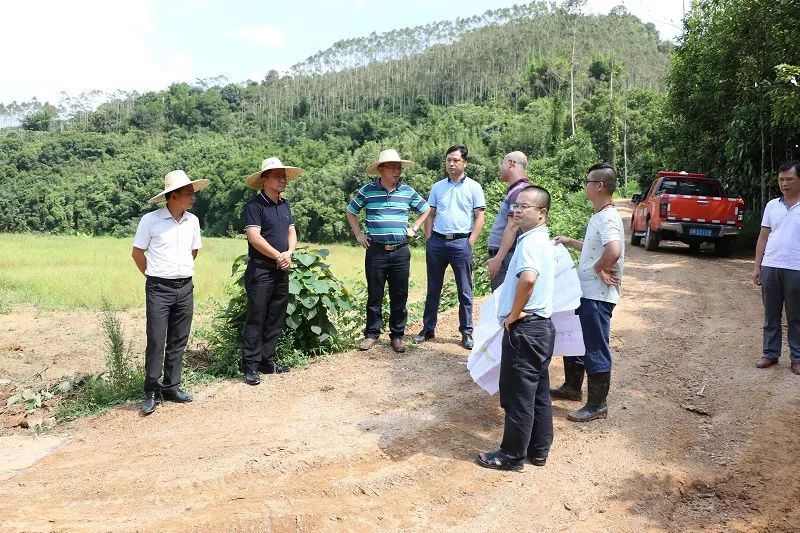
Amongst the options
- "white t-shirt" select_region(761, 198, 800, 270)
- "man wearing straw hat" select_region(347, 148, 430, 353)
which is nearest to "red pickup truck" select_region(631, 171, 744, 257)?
"white t-shirt" select_region(761, 198, 800, 270)

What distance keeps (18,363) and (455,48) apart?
278 ft

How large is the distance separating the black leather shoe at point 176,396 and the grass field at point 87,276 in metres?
2.29

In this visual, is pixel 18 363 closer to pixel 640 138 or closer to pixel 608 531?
pixel 608 531

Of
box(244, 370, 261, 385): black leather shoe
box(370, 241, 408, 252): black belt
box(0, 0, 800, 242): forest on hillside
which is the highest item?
box(0, 0, 800, 242): forest on hillside

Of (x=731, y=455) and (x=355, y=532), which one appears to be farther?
(x=731, y=455)

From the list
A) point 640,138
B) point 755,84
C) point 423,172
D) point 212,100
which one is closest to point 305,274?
point 755,84

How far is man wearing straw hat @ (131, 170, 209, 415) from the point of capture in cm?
500

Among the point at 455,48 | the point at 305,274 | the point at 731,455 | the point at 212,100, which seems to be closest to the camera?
the point at 731,455

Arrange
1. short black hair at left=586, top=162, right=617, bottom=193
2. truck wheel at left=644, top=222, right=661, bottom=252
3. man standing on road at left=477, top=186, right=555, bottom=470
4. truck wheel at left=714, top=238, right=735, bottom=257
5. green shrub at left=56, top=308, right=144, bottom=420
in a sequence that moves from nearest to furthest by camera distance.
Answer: man standing on road at left=477, top=186, right=555, bottom=470 < short black hair at left=586, top=162, right=617, bottom=193 < green shrub at left=56, top=308, right=144, bottom=420 < truck wheel at left=714, top=238, right=735, bottom=257 < truck wheel at left=644, top=222, right=661, bottom=252

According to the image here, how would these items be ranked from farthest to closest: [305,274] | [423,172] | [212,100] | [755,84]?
1. [212,100]
2. [423,172]
3. [755,84]
4. [305,274]

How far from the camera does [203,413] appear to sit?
16.3 ft

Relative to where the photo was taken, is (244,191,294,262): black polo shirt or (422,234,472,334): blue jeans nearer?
(244,191,294,262): black polo shirt

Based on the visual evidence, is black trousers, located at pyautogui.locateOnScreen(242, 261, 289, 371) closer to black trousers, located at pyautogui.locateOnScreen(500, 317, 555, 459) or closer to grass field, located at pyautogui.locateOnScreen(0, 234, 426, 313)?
grass field, located at pyautogui.locateOnScreen(0, 234, 426, 313)

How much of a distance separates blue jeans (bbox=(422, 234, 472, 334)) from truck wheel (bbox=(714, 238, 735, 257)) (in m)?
8.93
